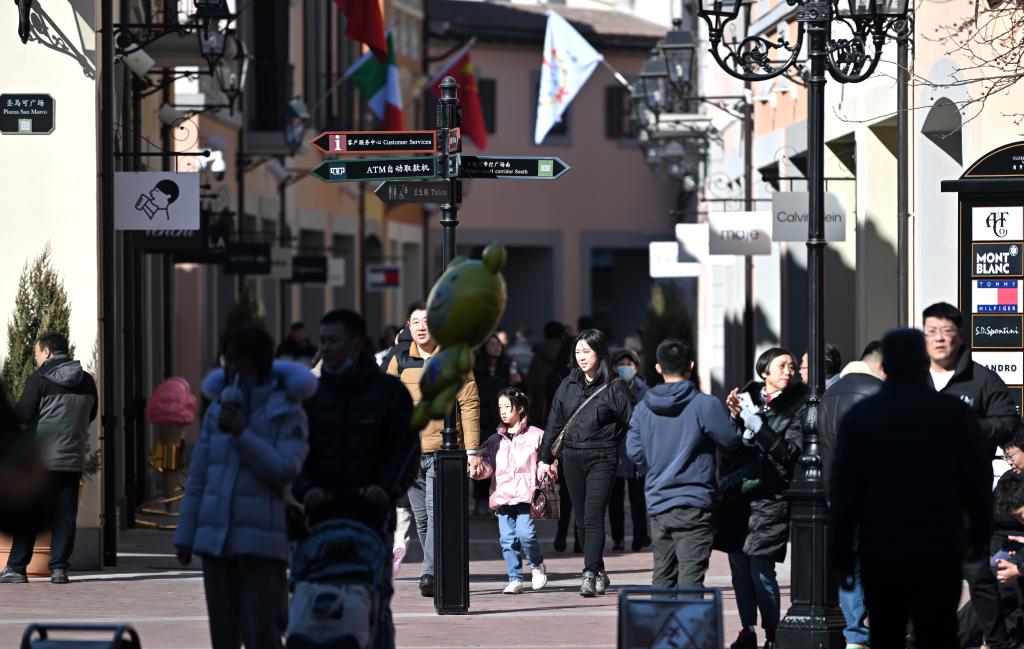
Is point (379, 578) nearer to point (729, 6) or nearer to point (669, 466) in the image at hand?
point (669, 466)

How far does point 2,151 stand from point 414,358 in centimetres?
411

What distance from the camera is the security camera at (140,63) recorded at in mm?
20327

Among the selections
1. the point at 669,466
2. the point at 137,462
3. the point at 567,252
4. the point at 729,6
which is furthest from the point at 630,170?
the point at 669,466

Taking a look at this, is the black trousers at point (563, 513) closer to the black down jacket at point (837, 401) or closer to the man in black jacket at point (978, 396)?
the black down jacket at point (837, 401)

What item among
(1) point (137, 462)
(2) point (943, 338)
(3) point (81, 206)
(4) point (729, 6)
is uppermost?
(4) point (729, 6)

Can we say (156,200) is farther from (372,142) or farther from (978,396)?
(978,396)

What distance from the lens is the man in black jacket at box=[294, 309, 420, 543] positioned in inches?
327

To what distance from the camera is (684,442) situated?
11039 millimetres

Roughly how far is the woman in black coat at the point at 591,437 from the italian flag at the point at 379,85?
19.1 meters

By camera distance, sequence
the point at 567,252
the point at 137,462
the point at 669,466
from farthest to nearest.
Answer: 1. the point at 567,252
2. the point at 137,462
3. the point at 669,466

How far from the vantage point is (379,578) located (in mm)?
8094

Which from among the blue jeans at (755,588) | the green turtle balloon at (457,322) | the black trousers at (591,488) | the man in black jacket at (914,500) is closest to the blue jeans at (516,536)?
the black trousers at (591,488)

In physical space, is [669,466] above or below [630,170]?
below

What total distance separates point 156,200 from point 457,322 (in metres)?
7.74
